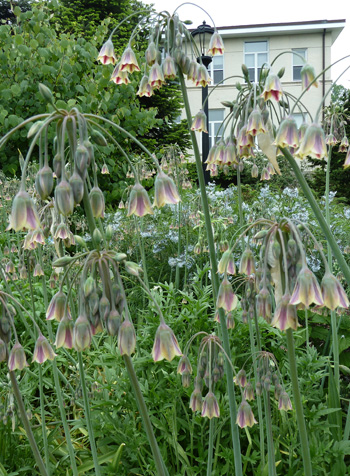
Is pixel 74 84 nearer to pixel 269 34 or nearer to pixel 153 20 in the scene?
pixel 153 20

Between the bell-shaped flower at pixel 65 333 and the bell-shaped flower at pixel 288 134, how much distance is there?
2.93 feet

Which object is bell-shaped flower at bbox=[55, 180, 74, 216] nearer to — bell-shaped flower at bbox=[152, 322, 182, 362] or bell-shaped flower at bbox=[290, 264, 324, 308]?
bell-shaped flower at bbox=[152, 322, 182, 362]

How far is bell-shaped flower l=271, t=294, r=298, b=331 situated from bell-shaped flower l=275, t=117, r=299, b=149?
1.67ft

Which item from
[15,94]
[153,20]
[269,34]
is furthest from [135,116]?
[269,34]

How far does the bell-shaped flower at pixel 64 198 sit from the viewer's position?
1158 mm

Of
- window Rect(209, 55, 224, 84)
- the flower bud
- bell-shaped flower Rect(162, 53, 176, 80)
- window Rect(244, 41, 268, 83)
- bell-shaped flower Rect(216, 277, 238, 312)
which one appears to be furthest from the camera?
window Rect(209, 55, 224, 84)

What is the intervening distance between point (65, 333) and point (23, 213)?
1.28 ft

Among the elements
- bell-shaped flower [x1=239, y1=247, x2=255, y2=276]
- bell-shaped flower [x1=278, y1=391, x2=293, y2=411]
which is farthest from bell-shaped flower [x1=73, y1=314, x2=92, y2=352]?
bell-shaped flower [x1=278, y1=391, x2=293, y2=411]

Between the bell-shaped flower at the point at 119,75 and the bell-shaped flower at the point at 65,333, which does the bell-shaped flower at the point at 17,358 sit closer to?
the bell-shaped flower at the point at 65,333

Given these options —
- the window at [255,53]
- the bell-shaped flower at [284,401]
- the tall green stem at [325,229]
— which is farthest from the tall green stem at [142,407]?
the window at [255,53]

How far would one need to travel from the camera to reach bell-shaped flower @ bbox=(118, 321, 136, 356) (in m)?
1.19

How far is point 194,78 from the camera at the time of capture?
180cm

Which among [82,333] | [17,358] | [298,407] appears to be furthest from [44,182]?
[298,407]

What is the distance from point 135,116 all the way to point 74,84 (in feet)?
4.46
